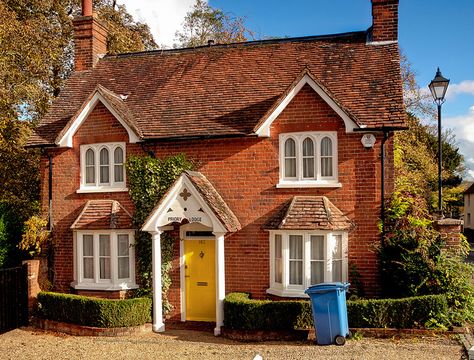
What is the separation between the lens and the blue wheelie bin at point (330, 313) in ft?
36.4

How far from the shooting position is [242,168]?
14250mm

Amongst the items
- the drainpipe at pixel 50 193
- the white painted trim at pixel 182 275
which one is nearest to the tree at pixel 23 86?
the drainpipe at pixel 50 193

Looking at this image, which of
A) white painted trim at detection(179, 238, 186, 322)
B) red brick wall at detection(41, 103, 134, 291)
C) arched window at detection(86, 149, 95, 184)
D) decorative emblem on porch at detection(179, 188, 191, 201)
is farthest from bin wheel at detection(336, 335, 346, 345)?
arched window at detection(86, 149, 95, 184)

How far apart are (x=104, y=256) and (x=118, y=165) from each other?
2844 mm

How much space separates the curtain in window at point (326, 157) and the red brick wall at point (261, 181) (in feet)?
0.96

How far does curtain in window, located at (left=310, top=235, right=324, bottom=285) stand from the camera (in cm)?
1326

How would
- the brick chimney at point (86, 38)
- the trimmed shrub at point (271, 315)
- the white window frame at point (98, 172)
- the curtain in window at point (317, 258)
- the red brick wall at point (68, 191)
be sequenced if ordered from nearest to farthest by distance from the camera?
1. the trimmed shrub at point (271, 315)
2. the curtain in window at point (317, 258)
3. the white window frame at point (98, 172)
4. the red brick wall at point (68, 191)
5. the brick chimney at point (86, 38)

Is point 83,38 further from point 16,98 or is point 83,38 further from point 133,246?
point 133,246

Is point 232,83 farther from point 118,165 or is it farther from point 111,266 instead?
point 111,266

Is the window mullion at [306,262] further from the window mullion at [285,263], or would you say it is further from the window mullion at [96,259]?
the window mullion at [96,259]

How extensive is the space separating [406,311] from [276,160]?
527cm

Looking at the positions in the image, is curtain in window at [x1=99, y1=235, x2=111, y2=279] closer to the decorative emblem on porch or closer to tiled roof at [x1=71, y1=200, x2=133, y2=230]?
tiled roof at [x1=71, y1=200, x2=133, y2=230]

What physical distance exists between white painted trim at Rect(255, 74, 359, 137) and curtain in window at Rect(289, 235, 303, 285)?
10.1 ft

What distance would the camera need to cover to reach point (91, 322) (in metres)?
13.4
